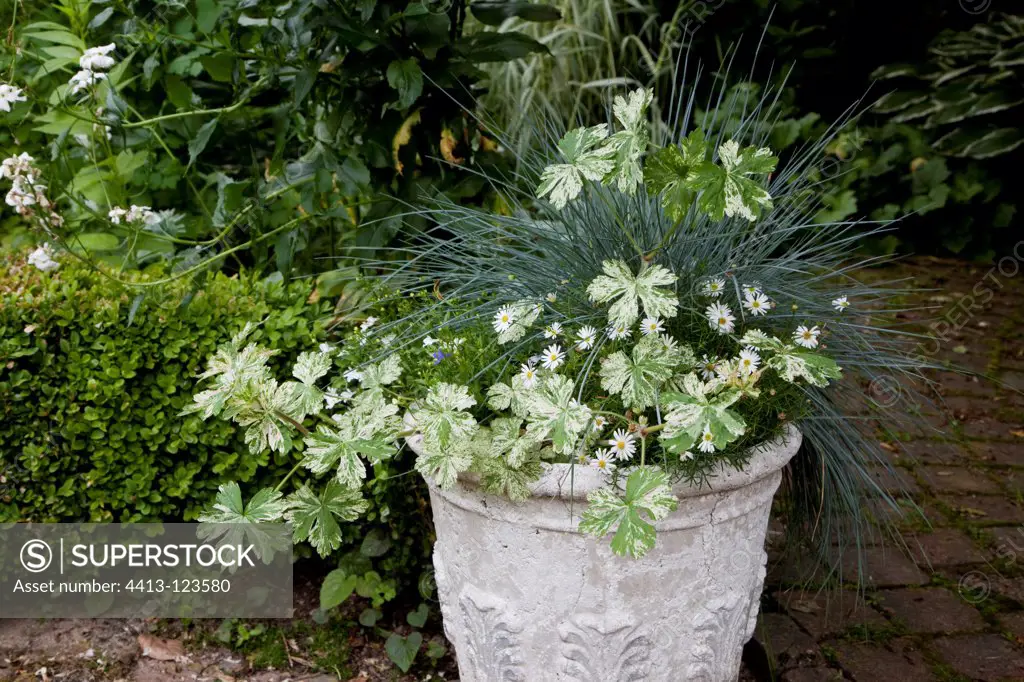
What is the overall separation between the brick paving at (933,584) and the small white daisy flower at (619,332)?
72 cm

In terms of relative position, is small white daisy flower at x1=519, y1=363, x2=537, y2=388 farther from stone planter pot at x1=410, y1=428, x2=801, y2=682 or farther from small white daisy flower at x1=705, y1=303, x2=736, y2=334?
small white daisy flower at x1=705, y1=303, x2=736, y2=334

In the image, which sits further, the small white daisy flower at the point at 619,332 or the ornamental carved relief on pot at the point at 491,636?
the ornamental carved relief on pot at the point at 491,636

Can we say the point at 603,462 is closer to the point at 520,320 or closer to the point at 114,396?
the point at 520,320

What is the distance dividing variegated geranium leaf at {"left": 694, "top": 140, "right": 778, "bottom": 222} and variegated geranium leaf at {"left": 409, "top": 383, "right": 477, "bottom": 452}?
51 centimetres

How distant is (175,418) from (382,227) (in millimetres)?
688

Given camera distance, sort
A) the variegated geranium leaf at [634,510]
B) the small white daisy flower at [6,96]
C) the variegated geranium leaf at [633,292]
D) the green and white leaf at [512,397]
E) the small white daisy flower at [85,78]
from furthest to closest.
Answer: the small white daisy flower at [85,78] < the small white daisy flower at [6,96] < the green and white leaf at [512,397] < the variegated geranium leaf at [633,292] < the variegated geranium leaf at [634,510]

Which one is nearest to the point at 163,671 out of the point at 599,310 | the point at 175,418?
the point at 175,418

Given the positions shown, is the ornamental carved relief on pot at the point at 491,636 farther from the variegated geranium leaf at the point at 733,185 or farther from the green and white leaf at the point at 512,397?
the variegated geranium leaf at the point at 733,185

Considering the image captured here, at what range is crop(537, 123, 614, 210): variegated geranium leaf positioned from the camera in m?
1.53

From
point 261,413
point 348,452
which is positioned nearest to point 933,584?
point 348,452

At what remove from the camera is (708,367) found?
1.67 m

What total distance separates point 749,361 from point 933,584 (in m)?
1.33

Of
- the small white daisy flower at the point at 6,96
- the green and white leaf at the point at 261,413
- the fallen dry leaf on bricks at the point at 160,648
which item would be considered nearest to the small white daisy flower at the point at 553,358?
the green and white leaf at the point at 261,413

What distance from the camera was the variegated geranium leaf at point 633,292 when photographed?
1487 mm
